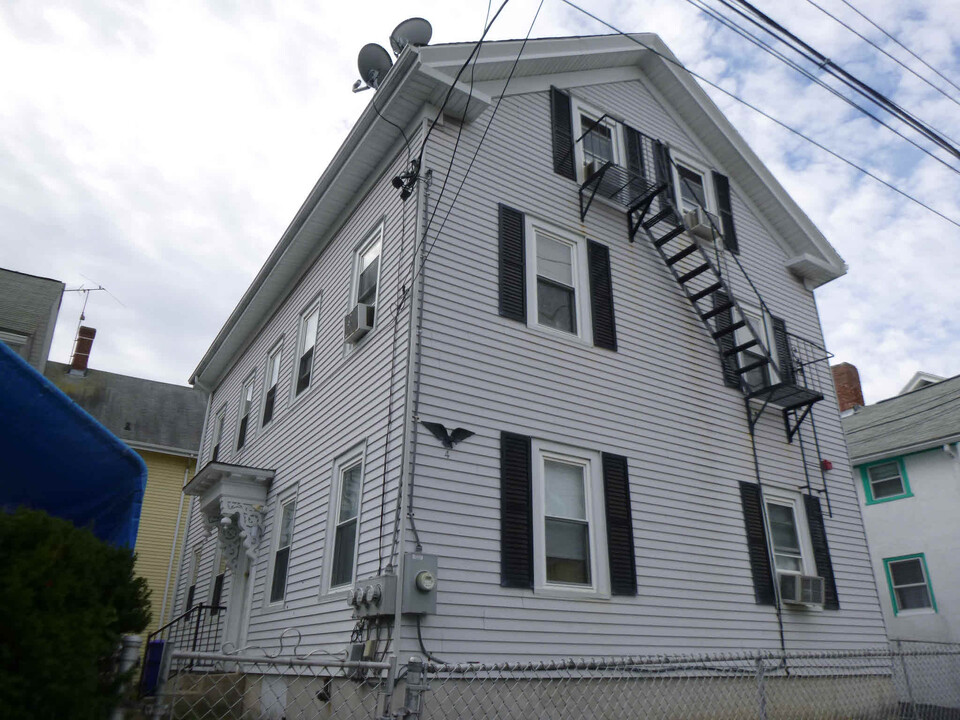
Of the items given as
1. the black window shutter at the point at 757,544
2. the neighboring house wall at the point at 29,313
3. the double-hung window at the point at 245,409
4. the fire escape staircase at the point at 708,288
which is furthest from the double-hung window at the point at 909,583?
the neighboring house wall at the point at 29,313

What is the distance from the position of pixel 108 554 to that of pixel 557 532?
5662 millimetres

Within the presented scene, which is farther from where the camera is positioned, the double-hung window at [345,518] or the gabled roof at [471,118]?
the gabled roof at [471,118]

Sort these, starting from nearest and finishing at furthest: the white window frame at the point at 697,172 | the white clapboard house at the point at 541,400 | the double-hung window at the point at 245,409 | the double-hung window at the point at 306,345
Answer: the white clapboard house at the point at 541,400
the double-hung window at the point at 306,345
the white window frame at the point at 697,172
the double-hung window at the point at 245,409

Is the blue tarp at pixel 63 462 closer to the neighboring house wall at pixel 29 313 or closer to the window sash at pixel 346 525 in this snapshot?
the window sash at pixel 346 525

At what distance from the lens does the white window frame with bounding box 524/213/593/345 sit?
368 inches

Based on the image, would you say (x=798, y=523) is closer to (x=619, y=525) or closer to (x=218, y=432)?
(x=619, y=525)

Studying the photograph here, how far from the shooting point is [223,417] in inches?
661

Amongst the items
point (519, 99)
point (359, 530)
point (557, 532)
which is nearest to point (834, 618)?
point (557, 532)

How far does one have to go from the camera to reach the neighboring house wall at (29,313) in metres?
13.8

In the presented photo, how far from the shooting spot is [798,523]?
10.7 metres

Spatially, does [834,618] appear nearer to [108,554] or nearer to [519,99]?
[519,99]

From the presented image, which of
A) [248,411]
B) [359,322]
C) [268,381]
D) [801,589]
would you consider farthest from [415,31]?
[801,589]

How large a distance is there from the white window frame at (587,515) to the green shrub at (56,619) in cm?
522

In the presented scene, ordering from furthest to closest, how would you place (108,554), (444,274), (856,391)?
(856,391) → (444,274) → (108,554)
